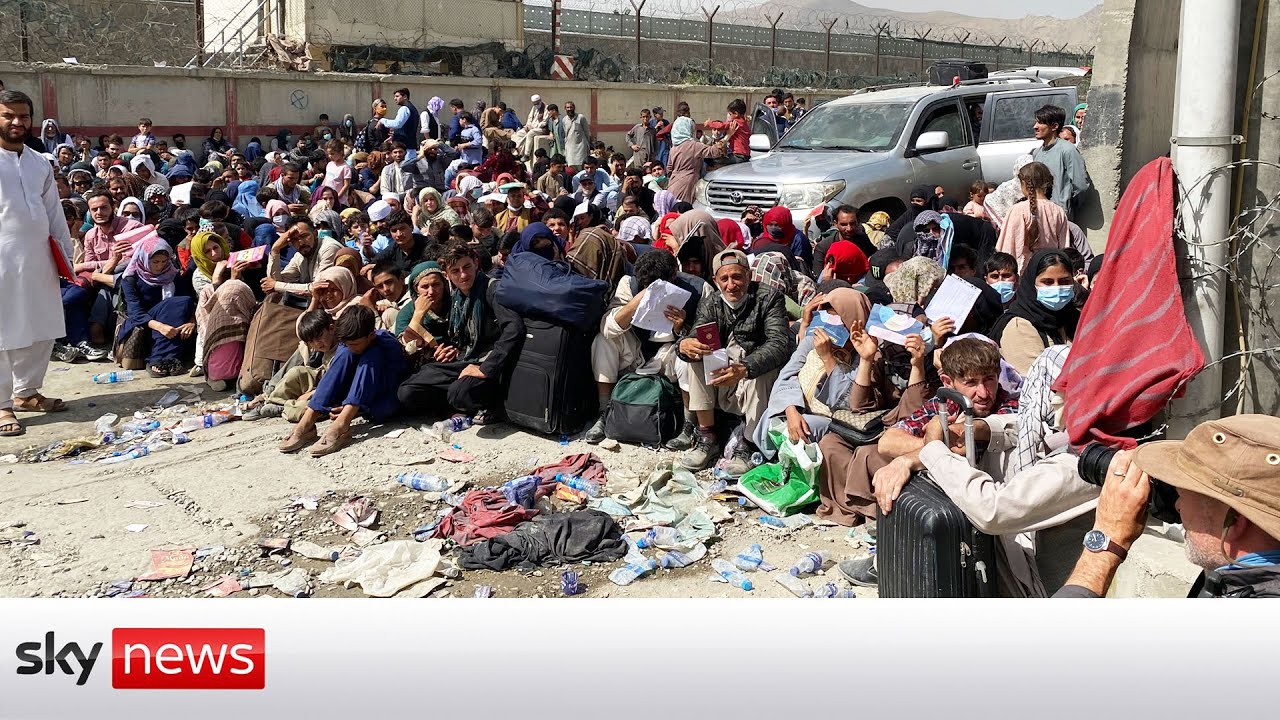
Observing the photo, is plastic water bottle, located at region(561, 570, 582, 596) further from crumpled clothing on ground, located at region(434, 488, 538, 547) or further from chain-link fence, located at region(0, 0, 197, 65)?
chain-link fence, located at region(0, 0, 197, 65)

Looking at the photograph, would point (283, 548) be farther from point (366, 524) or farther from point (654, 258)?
point (654, 258)

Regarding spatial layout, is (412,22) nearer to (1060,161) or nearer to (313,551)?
(1060,161)

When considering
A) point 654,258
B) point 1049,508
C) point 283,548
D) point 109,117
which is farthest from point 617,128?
point 1049,508

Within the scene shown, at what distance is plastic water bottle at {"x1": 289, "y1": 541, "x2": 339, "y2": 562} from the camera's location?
17.5ft

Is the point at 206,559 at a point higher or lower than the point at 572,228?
lower

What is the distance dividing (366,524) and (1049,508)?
3.48m

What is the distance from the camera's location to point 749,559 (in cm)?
512

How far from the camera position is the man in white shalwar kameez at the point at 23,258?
7.27 m

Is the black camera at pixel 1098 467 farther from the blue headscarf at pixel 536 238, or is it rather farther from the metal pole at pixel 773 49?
the metal pole at pixel 773 49

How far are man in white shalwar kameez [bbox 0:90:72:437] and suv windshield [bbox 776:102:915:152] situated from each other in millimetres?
6970

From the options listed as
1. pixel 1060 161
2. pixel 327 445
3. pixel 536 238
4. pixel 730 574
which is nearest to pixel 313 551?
pixel 327 445

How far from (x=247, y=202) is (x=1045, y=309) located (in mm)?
9843

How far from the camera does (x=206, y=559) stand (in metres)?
5.34

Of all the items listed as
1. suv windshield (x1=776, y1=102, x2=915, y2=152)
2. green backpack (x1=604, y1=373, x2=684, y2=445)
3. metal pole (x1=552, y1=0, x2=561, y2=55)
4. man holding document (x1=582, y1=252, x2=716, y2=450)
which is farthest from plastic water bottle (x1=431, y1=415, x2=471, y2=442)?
metal pole (x1=552, y1=0, x2=561, y2=55)
